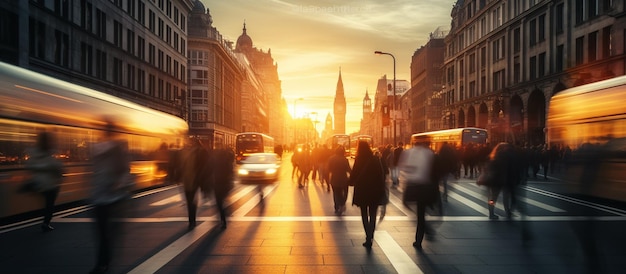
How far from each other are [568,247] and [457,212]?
4777mm

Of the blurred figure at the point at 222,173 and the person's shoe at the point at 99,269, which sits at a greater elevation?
the blurred figure at the point at 222,173

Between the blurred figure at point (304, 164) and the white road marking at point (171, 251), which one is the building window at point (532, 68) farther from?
the white road marking at point (171, 251)

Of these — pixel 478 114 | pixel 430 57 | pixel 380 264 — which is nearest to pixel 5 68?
pixel 380 264

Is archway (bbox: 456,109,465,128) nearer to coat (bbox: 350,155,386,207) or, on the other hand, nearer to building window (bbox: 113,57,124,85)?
building window (bbox: 113,57,124,85)

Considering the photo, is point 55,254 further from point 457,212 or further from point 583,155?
point 457,212

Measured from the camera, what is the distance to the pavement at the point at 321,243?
6973mm

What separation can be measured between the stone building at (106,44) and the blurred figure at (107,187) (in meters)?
26.5

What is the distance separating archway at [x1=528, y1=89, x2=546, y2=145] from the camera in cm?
4609

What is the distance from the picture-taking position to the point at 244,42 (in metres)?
161

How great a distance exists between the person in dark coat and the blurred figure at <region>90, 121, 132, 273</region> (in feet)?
12.5

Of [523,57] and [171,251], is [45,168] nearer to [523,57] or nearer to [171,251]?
[171,251]

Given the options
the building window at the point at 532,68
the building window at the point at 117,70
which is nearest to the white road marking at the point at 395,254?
the building window at the point at 117,70

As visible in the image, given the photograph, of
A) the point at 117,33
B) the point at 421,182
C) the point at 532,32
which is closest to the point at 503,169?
the point at 421,182

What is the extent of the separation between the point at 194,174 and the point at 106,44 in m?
34.2
